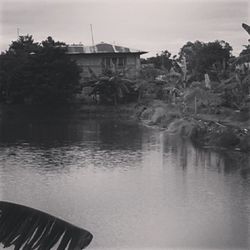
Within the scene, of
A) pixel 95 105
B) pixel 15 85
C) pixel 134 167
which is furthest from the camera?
pixel 95 105

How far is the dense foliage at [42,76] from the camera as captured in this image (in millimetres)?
24594

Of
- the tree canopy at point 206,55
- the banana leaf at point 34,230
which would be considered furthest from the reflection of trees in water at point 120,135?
the banana leaf at point 34,230

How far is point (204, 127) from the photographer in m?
15.0

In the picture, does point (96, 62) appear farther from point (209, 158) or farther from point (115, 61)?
point (209, 158)

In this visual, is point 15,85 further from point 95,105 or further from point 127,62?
point 127,62

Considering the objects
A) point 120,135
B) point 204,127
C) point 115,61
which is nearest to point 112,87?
point 115,61

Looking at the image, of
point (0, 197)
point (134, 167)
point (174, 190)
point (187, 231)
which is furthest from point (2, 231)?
point (134, 167)

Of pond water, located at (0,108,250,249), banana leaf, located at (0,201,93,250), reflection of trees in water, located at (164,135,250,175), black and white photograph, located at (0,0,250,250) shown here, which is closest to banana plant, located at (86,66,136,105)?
black and white photograph, located at (0,0,250,250)

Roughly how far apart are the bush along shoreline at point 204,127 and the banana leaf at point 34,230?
34.8ft

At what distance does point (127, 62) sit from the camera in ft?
94.5

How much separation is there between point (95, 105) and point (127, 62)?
10.8 feet

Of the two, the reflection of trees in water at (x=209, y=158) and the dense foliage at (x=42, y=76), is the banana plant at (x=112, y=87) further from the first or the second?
the reflection of trees in water at (x=209, y=158)

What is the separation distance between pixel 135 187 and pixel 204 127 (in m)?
6.64

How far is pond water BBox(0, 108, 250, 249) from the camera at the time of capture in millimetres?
6207
